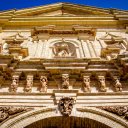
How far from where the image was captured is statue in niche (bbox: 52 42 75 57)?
13515 mm

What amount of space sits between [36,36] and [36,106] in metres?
6.75

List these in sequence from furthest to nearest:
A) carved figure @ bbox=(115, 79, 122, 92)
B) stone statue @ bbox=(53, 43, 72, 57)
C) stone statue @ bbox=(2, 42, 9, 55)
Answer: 1. stone statue @ bbox=(2, 42, 9, 55)
2. stone statue @ bbox=(53, 43, 72, 57)
3. carved figure @ bbox=(115, 79, 122, 92)

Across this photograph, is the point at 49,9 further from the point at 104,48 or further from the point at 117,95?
the point at 117,95

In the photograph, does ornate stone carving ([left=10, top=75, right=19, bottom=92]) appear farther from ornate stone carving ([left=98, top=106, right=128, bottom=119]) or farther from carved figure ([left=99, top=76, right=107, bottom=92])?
ornate stone carving ([left=98, top=106, right=128, bottom=119])

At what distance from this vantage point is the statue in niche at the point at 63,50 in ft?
44.3

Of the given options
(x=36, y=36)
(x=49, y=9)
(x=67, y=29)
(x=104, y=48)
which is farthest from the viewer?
(x=49, y=9)

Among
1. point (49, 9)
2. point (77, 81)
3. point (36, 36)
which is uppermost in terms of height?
point (49, 9)

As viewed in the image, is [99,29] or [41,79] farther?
[99,29]

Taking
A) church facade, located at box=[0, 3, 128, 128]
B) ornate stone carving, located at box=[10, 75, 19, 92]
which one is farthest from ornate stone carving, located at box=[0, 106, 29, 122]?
ornate stone carving, located at box=[10, 75, 19, 92]

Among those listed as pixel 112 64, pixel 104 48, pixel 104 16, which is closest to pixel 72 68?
pixel 112 64

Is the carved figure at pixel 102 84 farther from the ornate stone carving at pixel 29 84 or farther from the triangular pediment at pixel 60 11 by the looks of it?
the triangular pediment at pixel 60 11

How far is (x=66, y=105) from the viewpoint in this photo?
9164 mm

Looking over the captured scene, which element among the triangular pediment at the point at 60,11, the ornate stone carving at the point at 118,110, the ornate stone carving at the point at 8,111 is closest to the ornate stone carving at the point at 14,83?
the ornate stone carving at the point at 8,111

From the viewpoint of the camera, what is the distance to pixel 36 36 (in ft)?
51.3
